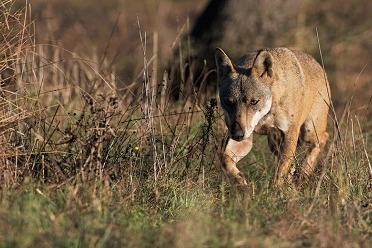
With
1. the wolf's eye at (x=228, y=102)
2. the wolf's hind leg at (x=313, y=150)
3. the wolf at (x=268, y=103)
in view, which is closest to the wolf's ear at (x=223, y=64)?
the wolf at (x=268, y=103)

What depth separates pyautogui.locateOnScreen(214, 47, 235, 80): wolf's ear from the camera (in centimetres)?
666

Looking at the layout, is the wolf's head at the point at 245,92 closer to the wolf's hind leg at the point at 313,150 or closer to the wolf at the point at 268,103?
the wolf at the point at 268,103

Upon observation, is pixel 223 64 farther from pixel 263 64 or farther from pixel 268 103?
pixel 268 103

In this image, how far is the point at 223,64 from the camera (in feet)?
22.1

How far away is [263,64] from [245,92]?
1.36 ft

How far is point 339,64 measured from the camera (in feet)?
43.4

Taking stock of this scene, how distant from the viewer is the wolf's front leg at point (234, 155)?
21.4ft

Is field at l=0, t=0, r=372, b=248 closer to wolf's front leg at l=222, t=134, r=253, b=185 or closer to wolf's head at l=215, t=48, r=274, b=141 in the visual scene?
wolf's front leg at l=222, t=134, r=253, b=185

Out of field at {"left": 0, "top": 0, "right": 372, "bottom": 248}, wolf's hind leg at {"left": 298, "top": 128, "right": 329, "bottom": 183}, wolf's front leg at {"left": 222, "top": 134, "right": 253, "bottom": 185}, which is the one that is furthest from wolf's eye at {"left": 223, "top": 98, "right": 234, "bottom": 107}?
wolf's hind leg at {"left": 298, "top": 128, "right": 329, "bottom": 183}

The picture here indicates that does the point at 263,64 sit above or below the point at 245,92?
above

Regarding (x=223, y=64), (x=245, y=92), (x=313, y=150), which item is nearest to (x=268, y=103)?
(x=245, y=92)

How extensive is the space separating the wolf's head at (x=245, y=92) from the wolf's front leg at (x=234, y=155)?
347 mm

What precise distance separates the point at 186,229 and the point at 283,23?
8.36 metres

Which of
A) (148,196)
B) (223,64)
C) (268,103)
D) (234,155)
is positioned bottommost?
(148,196)
